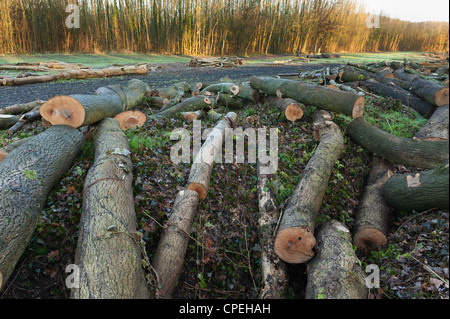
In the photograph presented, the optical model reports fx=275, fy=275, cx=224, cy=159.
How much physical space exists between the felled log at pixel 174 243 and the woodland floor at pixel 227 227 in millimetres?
185

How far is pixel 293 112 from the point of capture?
5801 mm

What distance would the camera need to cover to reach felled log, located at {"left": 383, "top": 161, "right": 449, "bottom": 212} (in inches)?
93.7

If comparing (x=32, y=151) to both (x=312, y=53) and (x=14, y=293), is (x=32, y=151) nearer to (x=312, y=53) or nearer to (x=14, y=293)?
(x=14, y=293)

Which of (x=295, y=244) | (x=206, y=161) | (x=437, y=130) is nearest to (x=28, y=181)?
(x=206, y=161)

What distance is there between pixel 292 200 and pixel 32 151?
134 inches

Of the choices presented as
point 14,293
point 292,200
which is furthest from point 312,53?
point 14,293

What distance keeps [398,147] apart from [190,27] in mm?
17487

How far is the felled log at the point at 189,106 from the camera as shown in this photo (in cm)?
641

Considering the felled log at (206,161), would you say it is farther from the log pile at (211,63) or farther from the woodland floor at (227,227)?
the log pile at (211,63)

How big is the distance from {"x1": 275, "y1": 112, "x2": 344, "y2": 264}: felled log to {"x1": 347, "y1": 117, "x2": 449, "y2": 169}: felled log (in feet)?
1.45

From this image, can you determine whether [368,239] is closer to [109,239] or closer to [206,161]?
[206,161]

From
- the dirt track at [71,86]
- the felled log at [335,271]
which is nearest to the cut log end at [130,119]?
the dirt track at [71,86]

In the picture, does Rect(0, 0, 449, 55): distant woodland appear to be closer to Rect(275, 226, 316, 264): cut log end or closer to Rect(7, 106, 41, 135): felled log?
Rect(7, 106, 41, 135): felled log

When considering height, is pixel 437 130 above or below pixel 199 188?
above
